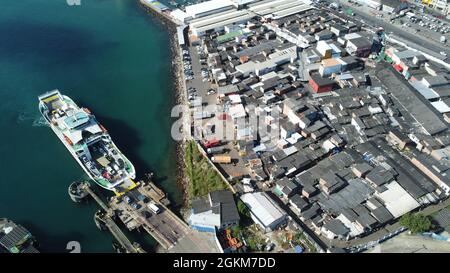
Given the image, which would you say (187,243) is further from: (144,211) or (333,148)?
(333,148)

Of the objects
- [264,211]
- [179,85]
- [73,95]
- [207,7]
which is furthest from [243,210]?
[207,7]

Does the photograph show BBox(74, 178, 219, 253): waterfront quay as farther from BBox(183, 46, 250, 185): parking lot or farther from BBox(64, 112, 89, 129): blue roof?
BBox(64, 112, 89, 129): blue roof

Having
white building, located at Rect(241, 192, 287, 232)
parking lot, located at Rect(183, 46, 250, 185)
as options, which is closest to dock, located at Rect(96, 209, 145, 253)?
white building, located at Rect(241, 192, 287, 232)

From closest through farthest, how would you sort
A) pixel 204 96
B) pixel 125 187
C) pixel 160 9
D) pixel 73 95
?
1. pixel 125 187
2. pixel 204 96
3. pixel 73 95
4. pixel 160 9

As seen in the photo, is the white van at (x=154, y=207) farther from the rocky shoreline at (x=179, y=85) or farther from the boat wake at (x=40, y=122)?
the boat wake at (x=40, y=122)

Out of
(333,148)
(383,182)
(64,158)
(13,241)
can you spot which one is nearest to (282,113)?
(333,148)

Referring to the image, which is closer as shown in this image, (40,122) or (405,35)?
(40,122)

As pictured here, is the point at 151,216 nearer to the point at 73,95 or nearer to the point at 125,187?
the point at 125,187
